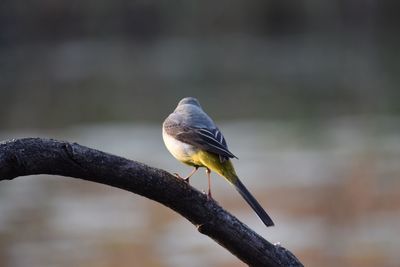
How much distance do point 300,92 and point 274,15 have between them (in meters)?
14.9

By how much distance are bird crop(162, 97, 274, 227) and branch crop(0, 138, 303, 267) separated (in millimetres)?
759

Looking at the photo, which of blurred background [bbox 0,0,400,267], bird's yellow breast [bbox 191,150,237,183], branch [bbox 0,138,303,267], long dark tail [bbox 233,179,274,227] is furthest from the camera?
blurred background [bbox 0,0,400,267]

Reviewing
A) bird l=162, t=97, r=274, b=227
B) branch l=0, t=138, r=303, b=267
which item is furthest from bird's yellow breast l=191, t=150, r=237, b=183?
branch l=0, t=138, r=303, b=267

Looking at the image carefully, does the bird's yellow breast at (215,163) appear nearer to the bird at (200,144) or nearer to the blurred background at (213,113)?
the bird at (200,144)

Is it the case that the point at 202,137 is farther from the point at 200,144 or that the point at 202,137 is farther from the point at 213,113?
the point at 213,113

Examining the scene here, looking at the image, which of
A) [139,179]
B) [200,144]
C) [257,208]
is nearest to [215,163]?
[200,144]

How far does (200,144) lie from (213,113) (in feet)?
60.8

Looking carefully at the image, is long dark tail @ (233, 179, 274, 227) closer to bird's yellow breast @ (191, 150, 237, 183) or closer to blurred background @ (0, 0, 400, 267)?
bird's yellow breast @ (191, 150, 237, 183)

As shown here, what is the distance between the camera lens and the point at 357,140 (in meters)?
20.5

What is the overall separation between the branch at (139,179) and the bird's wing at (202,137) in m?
1.06

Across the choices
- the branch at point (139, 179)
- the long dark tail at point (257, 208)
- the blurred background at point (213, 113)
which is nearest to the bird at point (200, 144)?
the long dark tail at point (257, 208)

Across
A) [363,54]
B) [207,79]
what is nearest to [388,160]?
[207,79]

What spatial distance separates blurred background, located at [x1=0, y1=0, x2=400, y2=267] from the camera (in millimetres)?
14750

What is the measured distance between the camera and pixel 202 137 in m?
5.76
